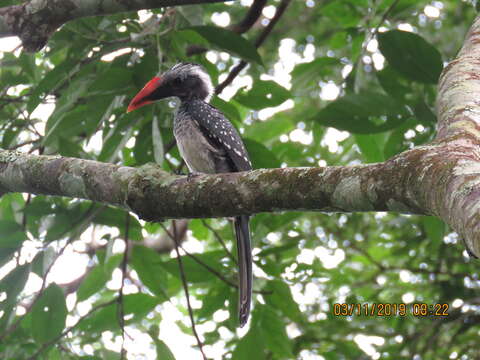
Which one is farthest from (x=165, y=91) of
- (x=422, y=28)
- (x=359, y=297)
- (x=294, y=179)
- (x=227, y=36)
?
(x=422, y=28)

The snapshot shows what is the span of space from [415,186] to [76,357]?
2.49m

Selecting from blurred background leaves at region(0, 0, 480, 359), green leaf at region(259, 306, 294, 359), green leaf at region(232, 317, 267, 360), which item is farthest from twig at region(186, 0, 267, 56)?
green leaf at region(232, 317, 267, 360)

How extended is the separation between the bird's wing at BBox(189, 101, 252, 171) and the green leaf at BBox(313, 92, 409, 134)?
0.79m

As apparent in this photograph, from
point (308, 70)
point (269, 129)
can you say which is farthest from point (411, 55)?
point (269, 129)

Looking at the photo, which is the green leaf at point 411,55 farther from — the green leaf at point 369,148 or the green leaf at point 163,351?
the green leaf at point 163,351

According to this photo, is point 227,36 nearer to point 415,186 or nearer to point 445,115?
point 445,115

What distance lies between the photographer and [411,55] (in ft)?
10.6

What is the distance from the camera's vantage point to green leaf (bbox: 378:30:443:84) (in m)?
3.20

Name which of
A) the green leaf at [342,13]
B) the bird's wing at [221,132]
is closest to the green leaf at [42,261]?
the bird's wing at [221,132]

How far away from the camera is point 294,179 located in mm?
2109

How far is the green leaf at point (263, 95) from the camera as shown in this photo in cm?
379

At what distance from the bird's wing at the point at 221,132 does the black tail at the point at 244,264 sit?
395 mm

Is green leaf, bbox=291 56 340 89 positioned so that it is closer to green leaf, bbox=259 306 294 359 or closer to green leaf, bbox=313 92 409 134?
green leaf, bbox=313 92 409 134

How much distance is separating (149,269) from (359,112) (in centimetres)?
155
